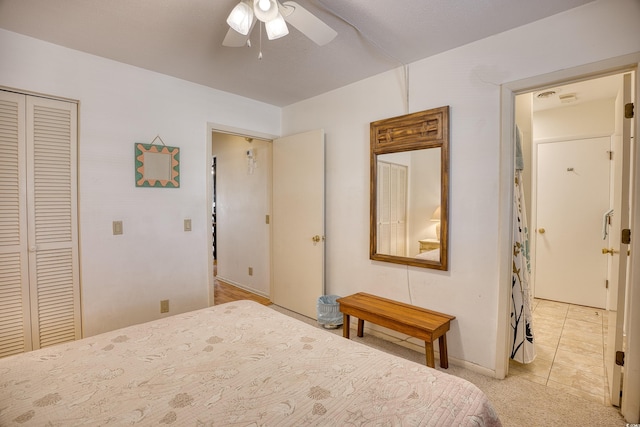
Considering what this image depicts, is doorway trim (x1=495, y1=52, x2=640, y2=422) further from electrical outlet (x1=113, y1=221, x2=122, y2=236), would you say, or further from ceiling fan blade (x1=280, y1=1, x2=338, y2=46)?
electrical outlet (x1=113, y1=221, x2=122, y2=236)

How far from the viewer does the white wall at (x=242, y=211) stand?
13.3 ft

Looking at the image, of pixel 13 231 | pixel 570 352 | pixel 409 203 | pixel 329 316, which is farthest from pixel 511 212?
pixel 13 231

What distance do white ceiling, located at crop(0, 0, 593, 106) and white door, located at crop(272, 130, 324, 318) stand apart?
2.73 ft

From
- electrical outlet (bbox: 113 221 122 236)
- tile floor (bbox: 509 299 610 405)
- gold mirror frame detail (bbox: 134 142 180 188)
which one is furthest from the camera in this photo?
gold mirror frame detail (bbox: 134 142 180 188)

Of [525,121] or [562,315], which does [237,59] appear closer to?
[525,121]

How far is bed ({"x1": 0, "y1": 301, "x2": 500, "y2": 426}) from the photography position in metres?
1.02

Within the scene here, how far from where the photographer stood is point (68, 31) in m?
2.08

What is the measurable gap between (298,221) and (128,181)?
65.0 inches

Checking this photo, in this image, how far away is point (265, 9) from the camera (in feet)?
4.85

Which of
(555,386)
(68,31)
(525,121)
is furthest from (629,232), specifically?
(68,31)

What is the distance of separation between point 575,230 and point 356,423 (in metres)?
4.08

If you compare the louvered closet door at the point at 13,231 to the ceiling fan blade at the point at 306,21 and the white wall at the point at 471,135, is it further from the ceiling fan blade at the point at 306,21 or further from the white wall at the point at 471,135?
the white wall at the point at 471,135

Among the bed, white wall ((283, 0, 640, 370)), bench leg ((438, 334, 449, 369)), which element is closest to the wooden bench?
bench leg ((438, 334, 449, 369))

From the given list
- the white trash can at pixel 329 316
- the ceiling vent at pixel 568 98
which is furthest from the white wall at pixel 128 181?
the ceiling vent at pixel 568 98
